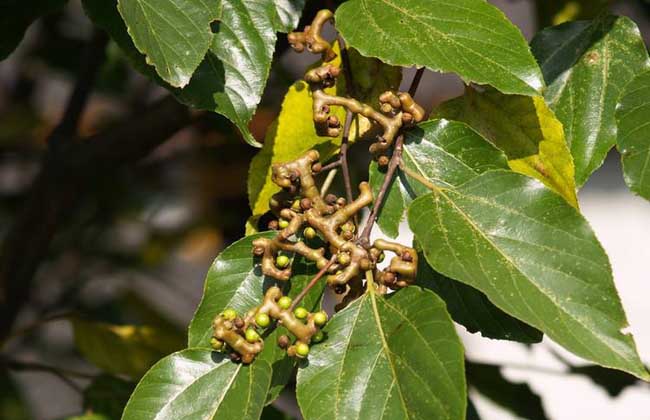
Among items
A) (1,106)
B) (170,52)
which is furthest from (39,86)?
(170,52)

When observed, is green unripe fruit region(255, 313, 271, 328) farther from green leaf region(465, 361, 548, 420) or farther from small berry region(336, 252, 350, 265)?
green leaf region(465, 361, 548, 420)

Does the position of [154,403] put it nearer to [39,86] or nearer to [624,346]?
[624,346]

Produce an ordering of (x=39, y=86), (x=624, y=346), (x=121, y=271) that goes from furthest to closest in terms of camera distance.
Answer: (x=39, y=86)
(x=121, y=271)
(x=624, y=346)

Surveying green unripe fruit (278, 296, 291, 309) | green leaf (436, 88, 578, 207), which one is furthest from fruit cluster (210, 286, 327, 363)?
green leaf (436, 88, 578, 207)

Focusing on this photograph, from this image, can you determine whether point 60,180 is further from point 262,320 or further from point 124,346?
point 262,320

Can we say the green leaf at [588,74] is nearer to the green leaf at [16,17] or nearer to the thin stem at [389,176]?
the thin stem at [389,176]
